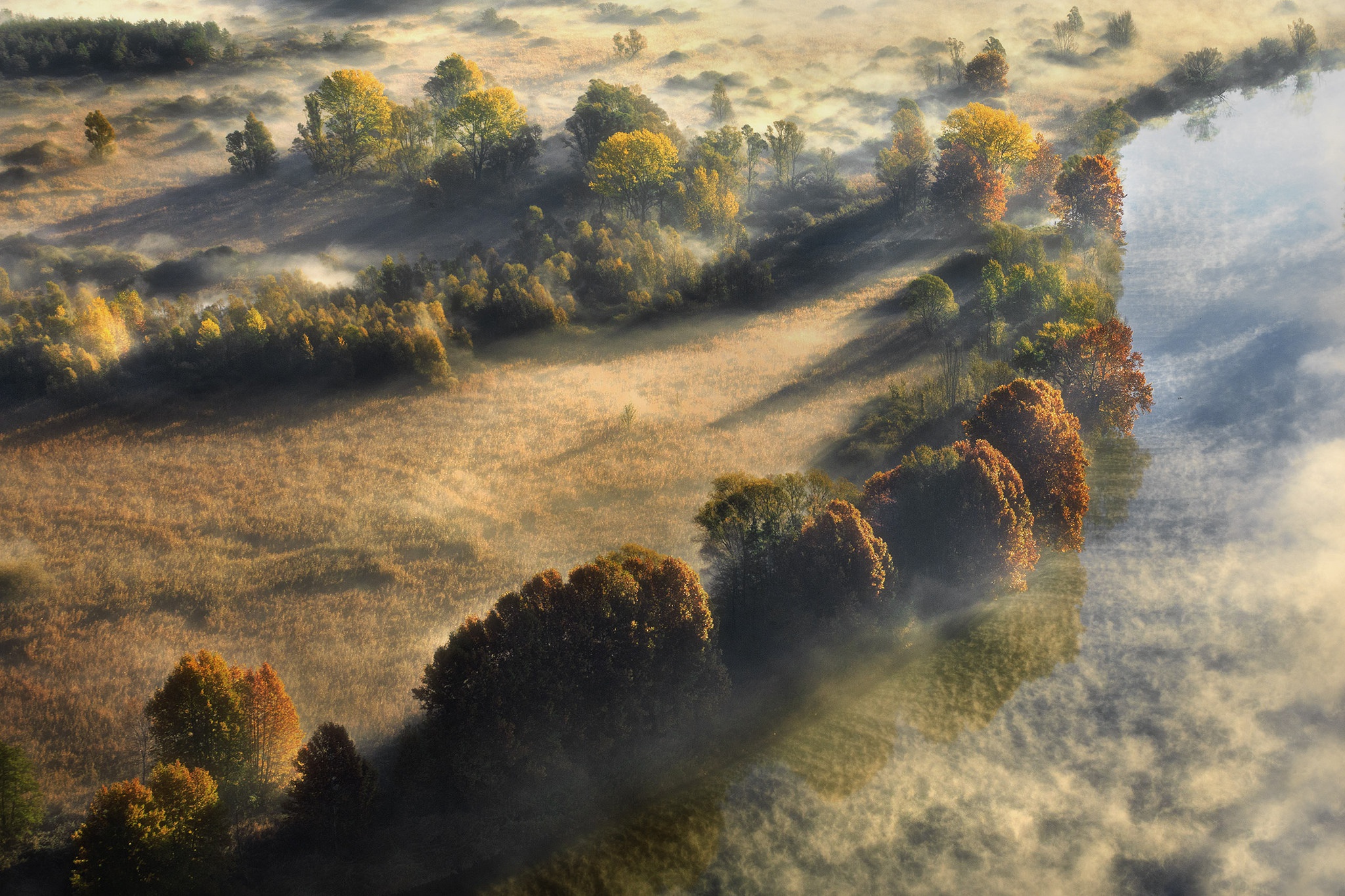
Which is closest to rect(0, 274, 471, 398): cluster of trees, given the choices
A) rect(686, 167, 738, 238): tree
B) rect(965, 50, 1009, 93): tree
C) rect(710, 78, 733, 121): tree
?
rect(686, 167, 738, 238): tree

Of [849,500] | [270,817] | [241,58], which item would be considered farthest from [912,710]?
[241,58]

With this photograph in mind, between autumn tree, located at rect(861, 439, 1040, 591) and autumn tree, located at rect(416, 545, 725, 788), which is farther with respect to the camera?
autumn tree, located at rect(861, 439, 1040, 591)

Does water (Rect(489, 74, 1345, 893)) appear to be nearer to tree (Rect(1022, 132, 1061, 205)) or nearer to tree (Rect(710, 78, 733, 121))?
tree (Rect(1022, 132, 1061, 205))

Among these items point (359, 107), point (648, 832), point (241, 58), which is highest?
point (241, 58)

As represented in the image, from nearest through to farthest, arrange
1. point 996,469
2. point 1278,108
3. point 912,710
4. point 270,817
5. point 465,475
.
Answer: point 270,817 → point 912,710 → point 996,469 → point 465,475 → point 1278,108

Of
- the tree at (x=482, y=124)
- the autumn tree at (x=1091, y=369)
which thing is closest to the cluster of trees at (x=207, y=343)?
the tree at (x=482, y=124)

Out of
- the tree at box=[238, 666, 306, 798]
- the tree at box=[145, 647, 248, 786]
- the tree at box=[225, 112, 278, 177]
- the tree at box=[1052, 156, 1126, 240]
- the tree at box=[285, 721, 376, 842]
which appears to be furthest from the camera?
the tree at box=[225, 112, 278, 177]

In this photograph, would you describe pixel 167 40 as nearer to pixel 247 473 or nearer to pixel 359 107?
pixel 359 107
